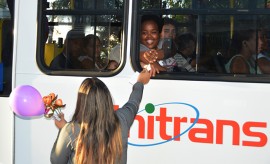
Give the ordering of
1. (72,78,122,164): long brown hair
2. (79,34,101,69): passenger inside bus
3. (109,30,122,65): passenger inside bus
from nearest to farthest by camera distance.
Answer: 1. (72,78,122,164): long brown hair
2. (109,30,122,65): passenger inside bus
3. (79,34,101,69): passenger inside bus

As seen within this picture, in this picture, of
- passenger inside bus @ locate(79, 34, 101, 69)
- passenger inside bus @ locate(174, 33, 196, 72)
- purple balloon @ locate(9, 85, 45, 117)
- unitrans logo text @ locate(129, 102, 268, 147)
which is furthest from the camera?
passenger inside bus @ locate(79, 34, 101, 69)

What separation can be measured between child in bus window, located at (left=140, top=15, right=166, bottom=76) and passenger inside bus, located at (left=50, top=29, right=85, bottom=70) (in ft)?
2.06

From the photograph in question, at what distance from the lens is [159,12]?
14.1 ft

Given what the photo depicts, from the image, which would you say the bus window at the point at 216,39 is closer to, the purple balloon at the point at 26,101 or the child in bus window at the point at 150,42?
the child in bus window at the point at 150,42

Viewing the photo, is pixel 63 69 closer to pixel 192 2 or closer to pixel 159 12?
pixel 159 12

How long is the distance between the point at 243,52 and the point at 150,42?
0.86 meters

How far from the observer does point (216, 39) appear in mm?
4176

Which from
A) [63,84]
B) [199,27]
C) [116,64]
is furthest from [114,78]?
[199,27]

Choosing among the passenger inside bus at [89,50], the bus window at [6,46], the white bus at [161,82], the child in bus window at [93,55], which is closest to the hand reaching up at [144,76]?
the white bus at [161,82]

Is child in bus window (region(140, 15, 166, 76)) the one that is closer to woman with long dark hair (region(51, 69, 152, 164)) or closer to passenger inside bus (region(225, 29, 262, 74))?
passenger inside bus (region(225, 29, 262, 74))

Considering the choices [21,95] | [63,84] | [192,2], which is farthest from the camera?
[63,84]

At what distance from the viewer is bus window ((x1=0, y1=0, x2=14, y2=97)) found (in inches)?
190

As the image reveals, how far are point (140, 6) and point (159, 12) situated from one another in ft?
0.64

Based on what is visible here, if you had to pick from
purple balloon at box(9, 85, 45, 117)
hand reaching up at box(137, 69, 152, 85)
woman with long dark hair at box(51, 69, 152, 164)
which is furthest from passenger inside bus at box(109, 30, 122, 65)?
woman with long dark hair at box(51, 69, 152, 164)
